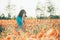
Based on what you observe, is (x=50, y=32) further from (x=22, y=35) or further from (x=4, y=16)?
(x=4, y=16)

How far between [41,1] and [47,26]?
259mm

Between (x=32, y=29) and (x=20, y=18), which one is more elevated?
(x=20, y=18)

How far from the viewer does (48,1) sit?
4.31ft

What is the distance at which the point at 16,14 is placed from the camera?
1.33m

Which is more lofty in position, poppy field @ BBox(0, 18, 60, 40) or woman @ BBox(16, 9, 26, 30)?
woman @ BBox(16, 9, 26, 30)

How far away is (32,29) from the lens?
4.25ft

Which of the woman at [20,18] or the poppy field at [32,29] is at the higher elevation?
the woman at [20,18]

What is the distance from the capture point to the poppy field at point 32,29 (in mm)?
1249

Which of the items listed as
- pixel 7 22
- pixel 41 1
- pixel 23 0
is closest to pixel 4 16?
pixel 7 22

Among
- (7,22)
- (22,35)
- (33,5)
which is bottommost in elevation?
(22,35)

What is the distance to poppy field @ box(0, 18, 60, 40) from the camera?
1.25 meters

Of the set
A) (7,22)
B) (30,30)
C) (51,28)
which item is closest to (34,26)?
(30,30)

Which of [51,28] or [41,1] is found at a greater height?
[41,1]

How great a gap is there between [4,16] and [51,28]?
50cm
